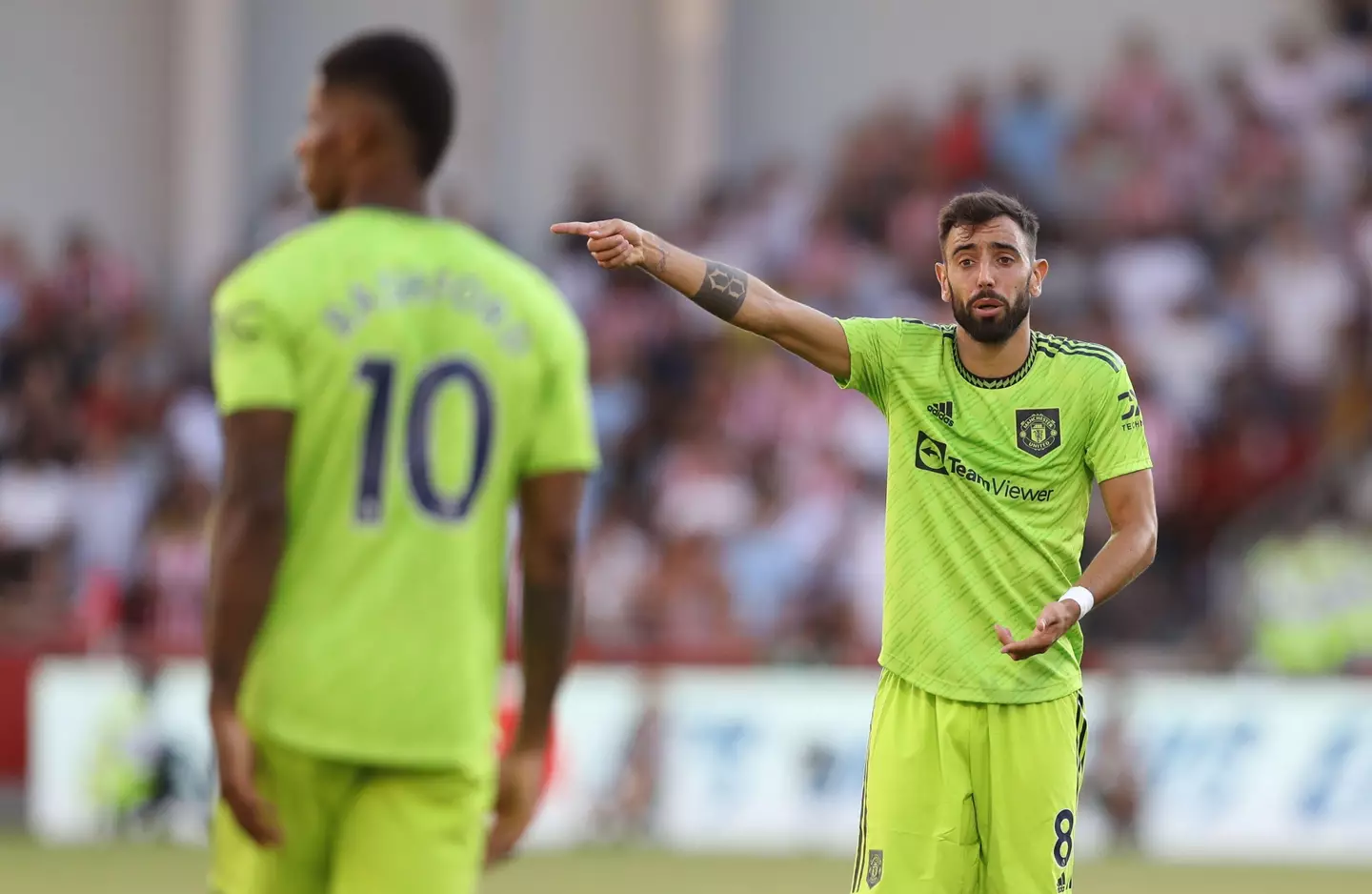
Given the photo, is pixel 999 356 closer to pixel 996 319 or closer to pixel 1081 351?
pixel 996 319

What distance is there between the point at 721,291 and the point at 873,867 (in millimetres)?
1609

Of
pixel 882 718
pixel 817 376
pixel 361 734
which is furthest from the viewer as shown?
pixel 817 376

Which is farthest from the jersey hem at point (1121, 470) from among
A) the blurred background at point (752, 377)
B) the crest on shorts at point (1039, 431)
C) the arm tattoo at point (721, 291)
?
the blurred background at point (752, 377)

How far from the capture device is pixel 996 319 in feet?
19.4

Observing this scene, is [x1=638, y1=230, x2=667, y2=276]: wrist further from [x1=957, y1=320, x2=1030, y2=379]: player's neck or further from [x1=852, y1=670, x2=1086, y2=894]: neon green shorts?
[x1=852, y1=670, x2=1086, y2=894]: neon green shorts

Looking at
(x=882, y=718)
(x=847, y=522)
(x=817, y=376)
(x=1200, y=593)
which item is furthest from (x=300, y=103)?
(x=882, y=718)

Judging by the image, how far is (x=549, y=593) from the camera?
4.06 metres

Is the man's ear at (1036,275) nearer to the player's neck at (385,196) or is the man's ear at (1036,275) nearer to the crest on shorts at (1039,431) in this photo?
the crest on shorts at (1039,431)

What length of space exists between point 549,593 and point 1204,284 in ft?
44.7

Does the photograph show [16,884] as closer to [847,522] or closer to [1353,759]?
[847,522]

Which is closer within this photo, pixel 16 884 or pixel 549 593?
pixel 549 593

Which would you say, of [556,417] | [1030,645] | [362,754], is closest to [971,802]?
[1030,645]

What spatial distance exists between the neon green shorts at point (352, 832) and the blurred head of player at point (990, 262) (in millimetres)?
2458

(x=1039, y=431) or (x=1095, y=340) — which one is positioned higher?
(x=1095, y=340)
